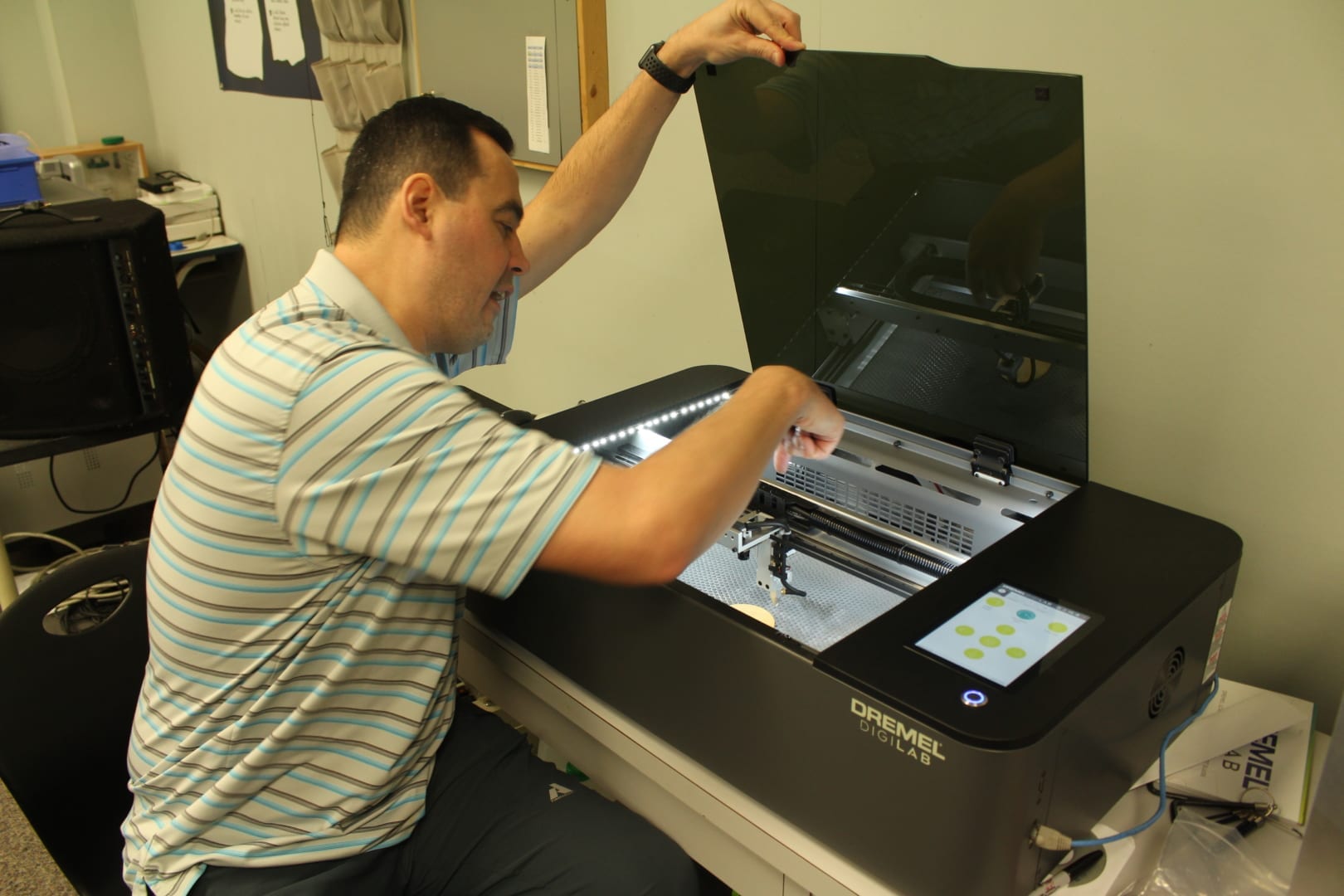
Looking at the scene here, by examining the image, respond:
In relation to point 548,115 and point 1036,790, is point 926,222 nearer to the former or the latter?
point 1036,790

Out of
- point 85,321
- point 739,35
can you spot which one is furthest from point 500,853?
point 85,321

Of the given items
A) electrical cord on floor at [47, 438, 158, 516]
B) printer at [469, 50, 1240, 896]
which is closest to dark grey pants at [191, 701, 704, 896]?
printer at [469, 50, 1240, 896]

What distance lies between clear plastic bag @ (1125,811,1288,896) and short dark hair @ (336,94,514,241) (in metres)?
0.95

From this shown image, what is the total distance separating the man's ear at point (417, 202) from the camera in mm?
986

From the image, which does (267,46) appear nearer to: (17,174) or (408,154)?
(17,174)

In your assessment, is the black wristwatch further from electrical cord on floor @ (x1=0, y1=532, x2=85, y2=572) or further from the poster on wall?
electrical cord on floor @ (x1=0, y1=532, x2=85, y2=572)

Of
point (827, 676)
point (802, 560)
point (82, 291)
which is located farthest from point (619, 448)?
point (82, 291)

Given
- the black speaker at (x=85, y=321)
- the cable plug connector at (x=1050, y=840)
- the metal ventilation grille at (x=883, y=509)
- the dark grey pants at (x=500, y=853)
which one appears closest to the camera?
the cable plug connector at (x=1050, y=840)

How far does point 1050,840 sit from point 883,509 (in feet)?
1.72

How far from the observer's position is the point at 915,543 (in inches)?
46.7

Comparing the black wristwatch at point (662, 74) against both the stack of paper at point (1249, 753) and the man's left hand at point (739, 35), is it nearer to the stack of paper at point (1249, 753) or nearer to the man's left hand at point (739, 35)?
the man's left hand at point (739, 35)

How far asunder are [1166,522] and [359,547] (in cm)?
82

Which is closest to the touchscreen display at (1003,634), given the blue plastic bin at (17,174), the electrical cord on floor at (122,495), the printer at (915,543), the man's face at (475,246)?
the printer at (915,543)

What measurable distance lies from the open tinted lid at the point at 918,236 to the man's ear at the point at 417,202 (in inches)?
14.1
